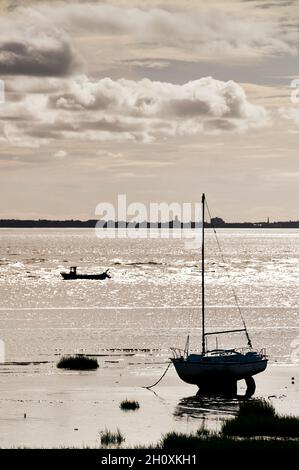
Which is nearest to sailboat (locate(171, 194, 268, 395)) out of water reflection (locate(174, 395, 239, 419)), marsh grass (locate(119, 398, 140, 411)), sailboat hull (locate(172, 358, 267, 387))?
sailboat hull (locate(172, 358, 267, 387))

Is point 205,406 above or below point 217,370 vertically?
below

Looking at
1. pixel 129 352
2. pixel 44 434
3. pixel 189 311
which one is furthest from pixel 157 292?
pixel 44 434

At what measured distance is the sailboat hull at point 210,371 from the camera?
222 ft

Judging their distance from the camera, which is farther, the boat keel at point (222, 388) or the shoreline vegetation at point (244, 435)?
the boat keel at point (222, 388)

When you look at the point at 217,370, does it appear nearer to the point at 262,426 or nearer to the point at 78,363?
the point at 262,426

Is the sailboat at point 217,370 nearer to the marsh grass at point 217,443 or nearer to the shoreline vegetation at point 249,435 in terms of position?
the shoreline vegetation at point 249,435

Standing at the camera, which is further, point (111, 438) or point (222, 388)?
point (222, 388)

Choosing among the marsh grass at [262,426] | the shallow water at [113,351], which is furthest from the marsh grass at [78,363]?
the marsh grass at [262,426]

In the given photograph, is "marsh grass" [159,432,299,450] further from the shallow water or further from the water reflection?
the water reflection

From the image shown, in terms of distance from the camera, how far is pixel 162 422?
56.6 meters

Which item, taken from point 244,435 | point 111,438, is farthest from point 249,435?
point 111,438

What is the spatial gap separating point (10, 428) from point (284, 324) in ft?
→ 260

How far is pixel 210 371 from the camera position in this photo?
6788cm
